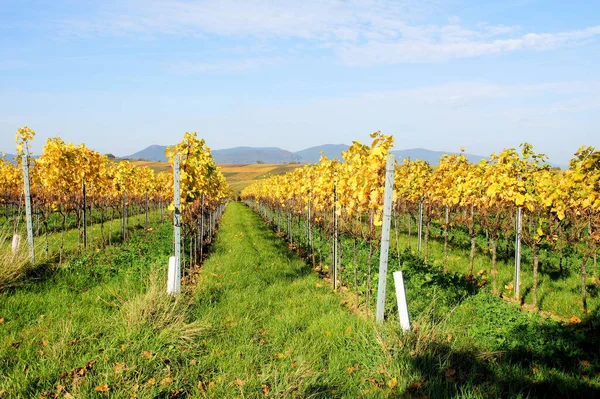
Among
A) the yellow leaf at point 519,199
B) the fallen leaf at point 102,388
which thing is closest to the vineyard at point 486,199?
the yellow leaf at point 519,199

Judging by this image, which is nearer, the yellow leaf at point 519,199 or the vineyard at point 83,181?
the yellow leaf at point 519,199

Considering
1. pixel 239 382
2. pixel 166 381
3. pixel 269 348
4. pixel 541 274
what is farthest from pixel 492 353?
pixel 541 274

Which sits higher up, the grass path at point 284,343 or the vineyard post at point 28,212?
the vineyard post at point 28,212

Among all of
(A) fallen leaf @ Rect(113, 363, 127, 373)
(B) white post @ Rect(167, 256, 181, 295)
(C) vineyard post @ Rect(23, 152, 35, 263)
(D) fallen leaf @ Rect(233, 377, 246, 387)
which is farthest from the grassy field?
(D) fallen leaf @ Rect(233, 377, 246, 387)

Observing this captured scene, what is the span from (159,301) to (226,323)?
3.31 feet

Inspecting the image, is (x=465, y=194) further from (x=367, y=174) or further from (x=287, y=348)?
(x=287, y=348)

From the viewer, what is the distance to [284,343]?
4676 millimetres

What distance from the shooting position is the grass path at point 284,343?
3.65 metres

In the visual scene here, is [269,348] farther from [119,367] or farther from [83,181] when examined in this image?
[83,181]

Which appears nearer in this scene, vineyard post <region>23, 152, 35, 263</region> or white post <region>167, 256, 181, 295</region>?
white post <region>167, 256, 181, 295</region>

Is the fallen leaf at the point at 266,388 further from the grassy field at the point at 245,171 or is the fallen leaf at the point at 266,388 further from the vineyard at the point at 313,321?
the grassy field at the point at 245,171

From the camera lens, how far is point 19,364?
3912 millimetres

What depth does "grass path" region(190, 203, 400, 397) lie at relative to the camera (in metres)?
3.65

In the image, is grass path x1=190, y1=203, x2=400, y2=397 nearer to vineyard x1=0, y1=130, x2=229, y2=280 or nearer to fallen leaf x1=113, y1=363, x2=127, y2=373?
fallen leaf x1=113, y1=363, x2=127, y2=373
